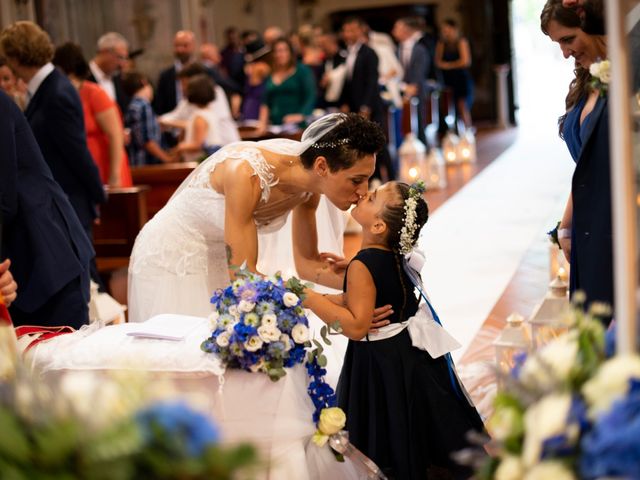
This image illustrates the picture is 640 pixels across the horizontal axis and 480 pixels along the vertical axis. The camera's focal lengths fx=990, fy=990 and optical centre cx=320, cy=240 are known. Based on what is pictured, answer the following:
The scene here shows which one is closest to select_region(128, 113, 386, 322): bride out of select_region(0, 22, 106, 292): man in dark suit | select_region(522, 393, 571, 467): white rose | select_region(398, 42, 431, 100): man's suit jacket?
select_region(0, 22, 106, 292): man in dark suit

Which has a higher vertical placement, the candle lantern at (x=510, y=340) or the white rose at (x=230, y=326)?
the white rose at (x=230, y=326)

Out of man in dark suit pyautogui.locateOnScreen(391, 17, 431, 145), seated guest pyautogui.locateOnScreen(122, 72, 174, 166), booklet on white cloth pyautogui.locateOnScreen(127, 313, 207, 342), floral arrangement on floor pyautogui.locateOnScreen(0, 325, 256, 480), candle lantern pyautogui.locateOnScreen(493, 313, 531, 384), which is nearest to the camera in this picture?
floral arrangement on floor pyautogui.locateOnScreen(0, 325, 256, 480)

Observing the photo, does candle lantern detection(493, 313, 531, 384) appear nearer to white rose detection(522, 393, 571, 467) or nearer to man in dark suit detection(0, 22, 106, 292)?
man in dark suit detection(0, 22, 106, 292)

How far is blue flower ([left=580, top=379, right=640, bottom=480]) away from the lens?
4.98ft

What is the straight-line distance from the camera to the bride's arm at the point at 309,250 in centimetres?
393

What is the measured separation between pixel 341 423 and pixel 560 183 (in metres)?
9.06

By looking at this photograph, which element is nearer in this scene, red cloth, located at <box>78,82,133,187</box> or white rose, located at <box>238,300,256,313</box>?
white rose, located at <box>238,300,256,313</box>

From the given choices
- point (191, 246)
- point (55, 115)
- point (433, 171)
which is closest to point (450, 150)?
point (433, 171)

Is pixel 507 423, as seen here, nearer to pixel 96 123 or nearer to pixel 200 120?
pixel 96 123

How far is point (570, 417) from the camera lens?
5.31ft

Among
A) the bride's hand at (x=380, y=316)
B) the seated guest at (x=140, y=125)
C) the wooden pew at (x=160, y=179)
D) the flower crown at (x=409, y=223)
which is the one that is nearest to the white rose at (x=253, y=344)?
the bride's hand at (x=380, y=316)

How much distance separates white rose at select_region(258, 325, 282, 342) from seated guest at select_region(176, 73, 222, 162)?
6.10 meters

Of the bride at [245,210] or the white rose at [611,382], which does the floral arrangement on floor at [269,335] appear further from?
the white rose at [611,382]

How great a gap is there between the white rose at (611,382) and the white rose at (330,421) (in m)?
1.44
